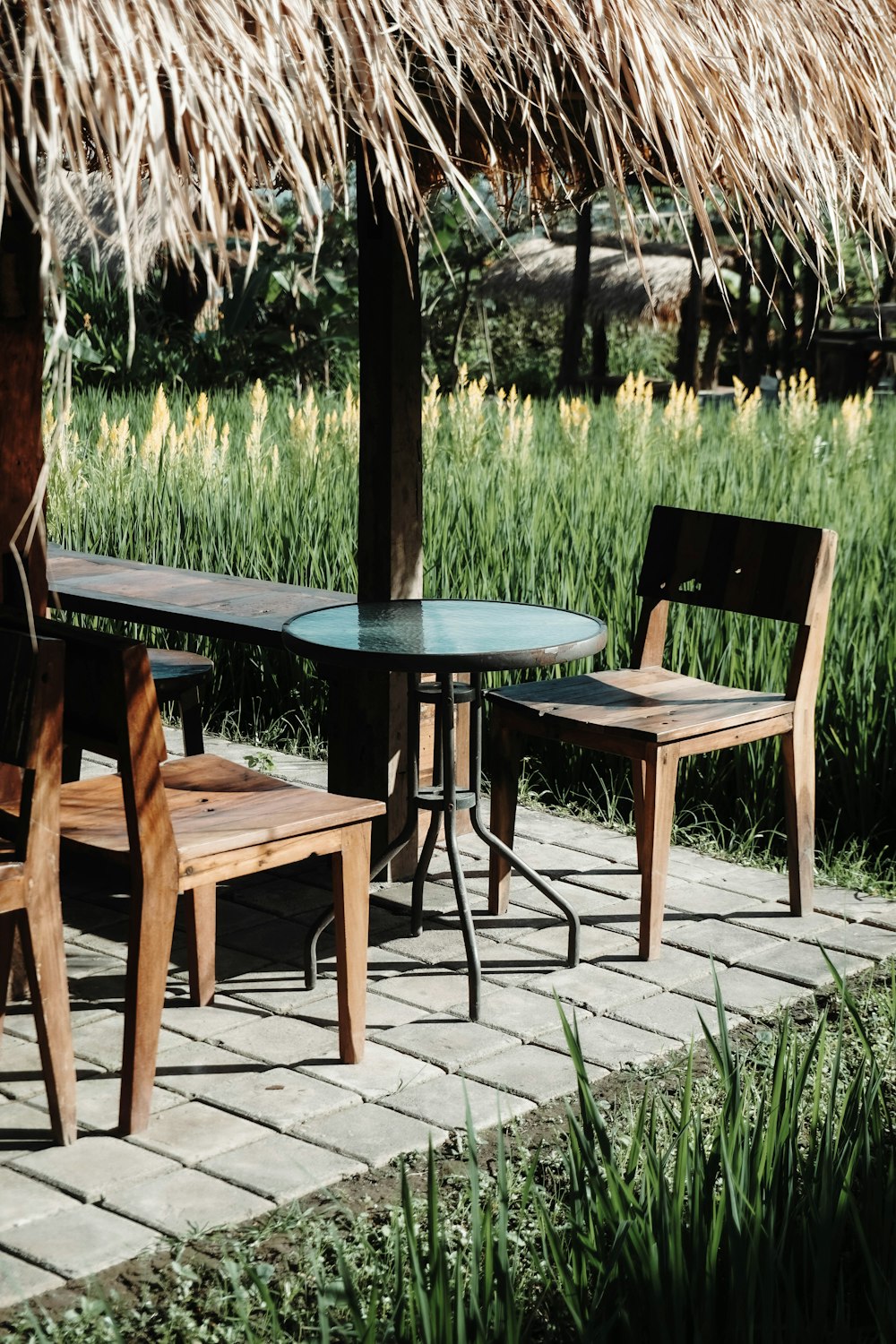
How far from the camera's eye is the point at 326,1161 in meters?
2.81

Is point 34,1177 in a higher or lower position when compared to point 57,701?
lower

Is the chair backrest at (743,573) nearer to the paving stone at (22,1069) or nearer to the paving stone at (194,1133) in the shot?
the paving stone at (194,1133)

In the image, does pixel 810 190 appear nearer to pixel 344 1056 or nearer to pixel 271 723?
pixel 344 1056

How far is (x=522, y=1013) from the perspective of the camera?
3490mm

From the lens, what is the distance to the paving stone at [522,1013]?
3.40 metres

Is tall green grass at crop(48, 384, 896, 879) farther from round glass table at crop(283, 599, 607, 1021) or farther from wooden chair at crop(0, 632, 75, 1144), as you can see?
wooden chair at crop(0, 632, 75, 1144)

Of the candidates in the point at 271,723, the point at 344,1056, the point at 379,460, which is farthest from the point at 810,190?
the point at 271,723

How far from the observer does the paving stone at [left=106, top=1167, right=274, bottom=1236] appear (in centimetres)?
259

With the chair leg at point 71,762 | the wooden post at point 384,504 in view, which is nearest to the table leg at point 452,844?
the wooden post at point 384,504

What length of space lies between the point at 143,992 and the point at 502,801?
1.46 metres

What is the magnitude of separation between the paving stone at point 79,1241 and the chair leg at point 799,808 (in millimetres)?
2142

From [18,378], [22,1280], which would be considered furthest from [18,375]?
[22,1280]

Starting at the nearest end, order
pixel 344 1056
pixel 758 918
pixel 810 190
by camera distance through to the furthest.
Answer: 1. pixel 344 1056
2. pixel 810 190
3. pixel 758 918

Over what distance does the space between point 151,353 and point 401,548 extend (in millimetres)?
12684
